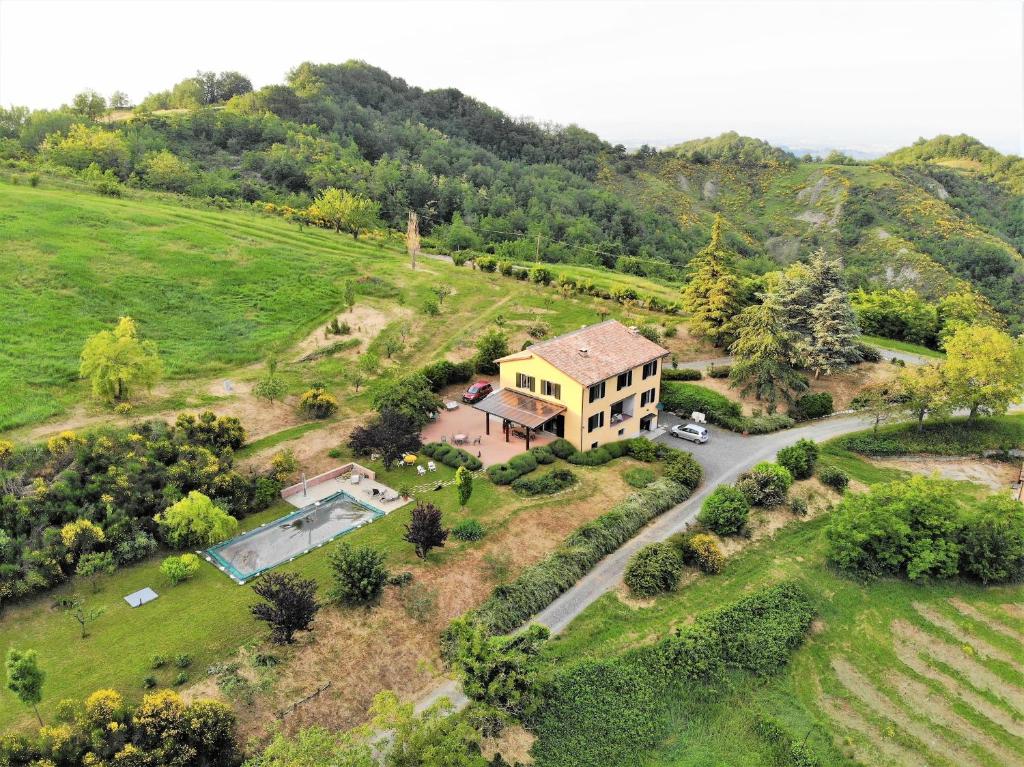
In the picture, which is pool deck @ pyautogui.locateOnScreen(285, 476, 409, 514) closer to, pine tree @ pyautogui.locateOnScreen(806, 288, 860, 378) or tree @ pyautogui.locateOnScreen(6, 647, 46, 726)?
tree @ pyautogui.locateOnScreen(6, 647, 46, 726)

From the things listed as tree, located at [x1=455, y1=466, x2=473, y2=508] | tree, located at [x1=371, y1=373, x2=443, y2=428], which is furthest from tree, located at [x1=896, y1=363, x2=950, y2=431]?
tree, located at [x1=455, y1=466, x2=473, y2=508]

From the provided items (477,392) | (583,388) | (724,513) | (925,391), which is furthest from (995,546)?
(477,392)

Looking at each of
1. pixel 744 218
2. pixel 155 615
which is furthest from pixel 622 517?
pixel 744 218

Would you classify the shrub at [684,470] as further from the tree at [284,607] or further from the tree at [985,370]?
the tree at [284,607]

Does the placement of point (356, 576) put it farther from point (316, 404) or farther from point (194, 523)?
point (316, 404)

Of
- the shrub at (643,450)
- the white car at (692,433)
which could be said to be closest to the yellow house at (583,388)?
the shrub at (643,450)

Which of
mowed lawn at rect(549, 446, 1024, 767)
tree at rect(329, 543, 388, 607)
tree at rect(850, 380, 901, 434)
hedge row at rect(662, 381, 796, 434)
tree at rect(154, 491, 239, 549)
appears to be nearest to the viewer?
mowed lawn at rect(549, 446, 1024, 767)
